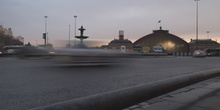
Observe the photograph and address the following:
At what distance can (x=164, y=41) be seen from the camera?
79.8 metres

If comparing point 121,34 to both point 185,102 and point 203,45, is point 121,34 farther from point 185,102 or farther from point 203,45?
point 185,102

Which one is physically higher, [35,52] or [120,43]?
[120,43]

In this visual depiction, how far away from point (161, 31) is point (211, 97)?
79647 millimetres

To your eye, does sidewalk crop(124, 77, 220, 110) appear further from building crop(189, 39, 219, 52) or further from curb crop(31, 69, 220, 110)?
building crop(189, 39, 219, 52)

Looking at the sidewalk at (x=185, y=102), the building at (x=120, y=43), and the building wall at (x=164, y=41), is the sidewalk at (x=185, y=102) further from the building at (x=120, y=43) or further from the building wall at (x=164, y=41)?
the building at (x=120, y=43)

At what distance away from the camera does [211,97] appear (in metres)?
4.07

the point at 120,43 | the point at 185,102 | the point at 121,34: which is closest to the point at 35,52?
the point at 185,102

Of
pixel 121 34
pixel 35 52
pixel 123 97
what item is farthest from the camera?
pixel 121 34

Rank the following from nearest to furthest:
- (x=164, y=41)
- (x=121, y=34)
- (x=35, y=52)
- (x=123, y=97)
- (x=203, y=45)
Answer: (x=123, y=97)
(x=35, y=52)
(x=203, y=45)
(x=164, y=41)
(x=121, y=34)

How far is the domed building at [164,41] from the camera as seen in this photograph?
79.3 meters

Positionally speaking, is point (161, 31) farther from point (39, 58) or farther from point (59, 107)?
point (59, 107)

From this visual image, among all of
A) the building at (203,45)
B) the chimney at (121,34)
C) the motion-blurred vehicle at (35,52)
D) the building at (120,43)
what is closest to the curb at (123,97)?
Result: the motion-blurred vehicle at (35,52)

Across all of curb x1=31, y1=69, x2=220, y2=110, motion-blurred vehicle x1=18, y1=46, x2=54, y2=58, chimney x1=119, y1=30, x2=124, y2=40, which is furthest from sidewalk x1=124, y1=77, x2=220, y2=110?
chimney x1=119, y1=30, x2=124, y2=40

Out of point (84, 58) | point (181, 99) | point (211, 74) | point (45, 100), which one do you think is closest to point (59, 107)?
point (45, 100)
